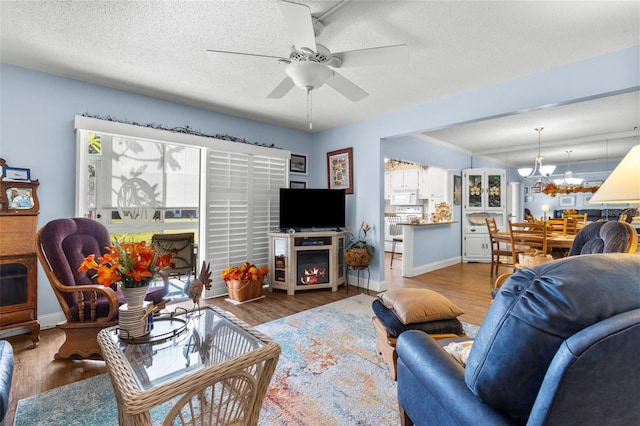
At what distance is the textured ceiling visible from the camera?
6.46 feet

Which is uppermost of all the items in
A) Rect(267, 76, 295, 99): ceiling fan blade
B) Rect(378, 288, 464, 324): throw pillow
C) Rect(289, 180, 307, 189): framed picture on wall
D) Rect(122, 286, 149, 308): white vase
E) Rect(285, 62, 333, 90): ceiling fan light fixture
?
Rect(267, 76, 295, 99): ceiling fan blade

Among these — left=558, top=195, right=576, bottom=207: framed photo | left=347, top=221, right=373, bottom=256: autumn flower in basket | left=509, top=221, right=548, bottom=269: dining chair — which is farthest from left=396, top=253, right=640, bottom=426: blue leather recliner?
left=558, top=195, right=576, bottom=207: framed photo

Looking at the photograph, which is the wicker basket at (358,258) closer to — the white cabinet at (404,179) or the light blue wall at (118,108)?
the light blue wall at (118,108)

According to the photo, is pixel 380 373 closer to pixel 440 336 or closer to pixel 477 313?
pixel 440 336

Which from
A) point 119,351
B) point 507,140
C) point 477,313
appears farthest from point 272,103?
point 507,140

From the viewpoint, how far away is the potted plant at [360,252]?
13.7 feet

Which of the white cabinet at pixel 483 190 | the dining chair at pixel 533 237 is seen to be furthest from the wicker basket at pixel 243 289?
the white cabinet at pixel 483 190

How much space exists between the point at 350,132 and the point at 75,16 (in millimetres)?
3324

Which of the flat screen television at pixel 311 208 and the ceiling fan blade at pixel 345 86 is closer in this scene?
the ceiling fan blade at pixel 345 86

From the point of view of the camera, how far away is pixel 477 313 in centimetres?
337

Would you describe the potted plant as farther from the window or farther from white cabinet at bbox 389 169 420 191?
white cabinet at bbox 389 169 420 191

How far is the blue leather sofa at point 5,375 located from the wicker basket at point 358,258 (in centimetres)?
333

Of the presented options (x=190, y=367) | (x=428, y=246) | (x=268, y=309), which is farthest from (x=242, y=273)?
(x=428, y=246)

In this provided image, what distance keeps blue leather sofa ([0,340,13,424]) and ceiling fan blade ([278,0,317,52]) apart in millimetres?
2082
